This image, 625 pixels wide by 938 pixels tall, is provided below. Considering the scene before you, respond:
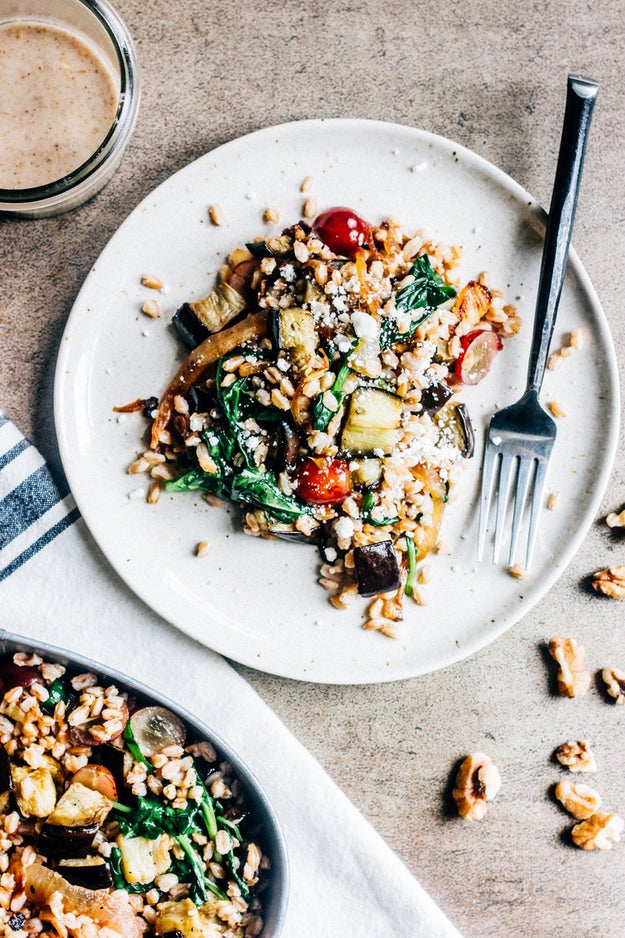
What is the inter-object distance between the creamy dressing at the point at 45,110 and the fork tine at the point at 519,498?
48.2 inches

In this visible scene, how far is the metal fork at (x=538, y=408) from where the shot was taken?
1.67 metres

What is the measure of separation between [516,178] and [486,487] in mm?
767

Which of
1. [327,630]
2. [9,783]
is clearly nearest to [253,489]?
[327,630]

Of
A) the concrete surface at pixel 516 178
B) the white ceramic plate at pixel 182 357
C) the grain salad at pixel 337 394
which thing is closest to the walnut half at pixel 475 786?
the concrete surface at pixel 516 178

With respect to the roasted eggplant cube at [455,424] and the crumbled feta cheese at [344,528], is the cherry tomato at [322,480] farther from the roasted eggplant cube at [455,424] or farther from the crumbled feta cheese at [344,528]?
the roasted eggplant cube at [455,424]

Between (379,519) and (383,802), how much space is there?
754 mm

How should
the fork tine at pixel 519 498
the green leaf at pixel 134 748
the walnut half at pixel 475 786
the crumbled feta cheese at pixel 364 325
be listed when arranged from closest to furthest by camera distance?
1. the crumbled feta cheese at pixel 364 325
2. the green leaf at pixel 134 748
3. the fork tine at pixel 519 498
4. the walnut half at pixel 475 786

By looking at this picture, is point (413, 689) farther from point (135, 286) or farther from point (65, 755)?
point (135, 286)

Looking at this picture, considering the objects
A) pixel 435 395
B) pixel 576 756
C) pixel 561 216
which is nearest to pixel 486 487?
pixel 435 395

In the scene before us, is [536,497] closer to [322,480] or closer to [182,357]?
[322,480]

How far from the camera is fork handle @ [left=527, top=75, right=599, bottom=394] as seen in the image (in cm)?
166

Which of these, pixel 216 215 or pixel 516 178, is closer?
pixel 216 215

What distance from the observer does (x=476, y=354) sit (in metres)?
1.71

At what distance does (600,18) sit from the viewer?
6.17ft
